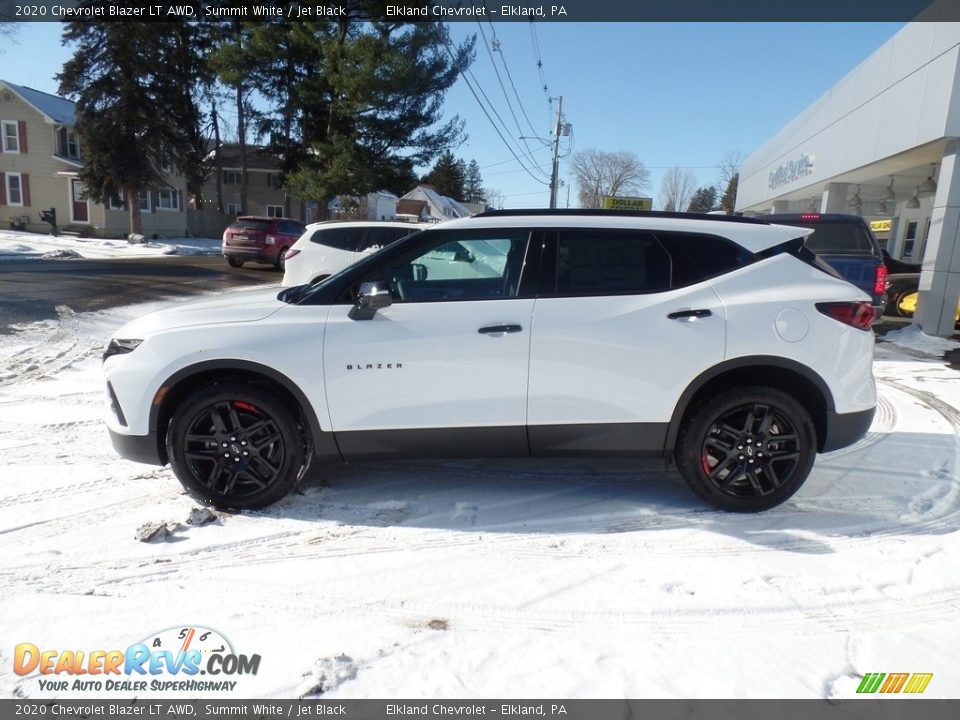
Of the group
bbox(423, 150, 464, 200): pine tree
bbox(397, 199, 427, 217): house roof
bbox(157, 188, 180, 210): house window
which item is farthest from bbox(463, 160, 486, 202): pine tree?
bbox(157, 188, 180, 210): house window

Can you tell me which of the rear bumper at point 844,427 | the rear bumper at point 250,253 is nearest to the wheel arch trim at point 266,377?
the rear bumper at point 844,427

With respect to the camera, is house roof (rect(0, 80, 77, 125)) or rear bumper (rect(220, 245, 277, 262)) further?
house roof (rect(0, 80, 77, 125))

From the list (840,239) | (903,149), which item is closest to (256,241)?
(840,239)

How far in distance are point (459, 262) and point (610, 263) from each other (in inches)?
40.1

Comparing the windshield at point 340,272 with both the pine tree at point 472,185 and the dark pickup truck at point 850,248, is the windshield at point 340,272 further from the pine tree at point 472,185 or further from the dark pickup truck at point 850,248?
the pine tree at point 472,185

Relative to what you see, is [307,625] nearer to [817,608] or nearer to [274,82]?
[817,608]

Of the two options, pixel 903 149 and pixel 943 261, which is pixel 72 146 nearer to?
pixel 903 149

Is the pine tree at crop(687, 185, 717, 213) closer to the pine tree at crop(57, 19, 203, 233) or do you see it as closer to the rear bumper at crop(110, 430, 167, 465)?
the pine tree at crop(57, 19, 203, 233)

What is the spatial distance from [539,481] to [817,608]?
184 cm

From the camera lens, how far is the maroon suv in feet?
63.0

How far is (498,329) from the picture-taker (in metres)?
3.48

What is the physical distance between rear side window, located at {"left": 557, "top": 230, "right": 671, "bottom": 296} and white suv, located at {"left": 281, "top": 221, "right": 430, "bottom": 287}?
690 centimetres
